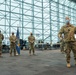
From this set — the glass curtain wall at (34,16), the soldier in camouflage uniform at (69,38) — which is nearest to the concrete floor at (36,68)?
the soldier in camouflage uniform at (69,38)

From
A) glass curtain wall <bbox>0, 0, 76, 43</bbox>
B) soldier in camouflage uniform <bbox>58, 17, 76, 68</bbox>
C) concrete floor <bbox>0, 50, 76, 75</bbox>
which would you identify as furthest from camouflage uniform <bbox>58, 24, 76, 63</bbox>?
glass curtain wall <bbox>0, 0, 76, 43</bbox>

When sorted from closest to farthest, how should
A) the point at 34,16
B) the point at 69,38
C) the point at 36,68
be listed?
the point at 36,68 < the point at 69,38 < the point at 34,16

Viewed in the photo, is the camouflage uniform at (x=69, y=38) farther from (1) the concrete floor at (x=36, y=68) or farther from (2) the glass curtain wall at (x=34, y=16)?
(2) the glass curtain wall at (x=34, y=16)

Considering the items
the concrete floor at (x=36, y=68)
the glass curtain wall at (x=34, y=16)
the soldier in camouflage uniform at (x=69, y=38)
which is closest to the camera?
the concrete floor at (x=36, y=68)

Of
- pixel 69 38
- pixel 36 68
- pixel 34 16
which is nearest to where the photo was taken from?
pixel 36 68

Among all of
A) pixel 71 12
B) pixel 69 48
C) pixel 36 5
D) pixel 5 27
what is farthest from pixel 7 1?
pixel 69 48

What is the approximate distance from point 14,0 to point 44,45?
5.71 metres

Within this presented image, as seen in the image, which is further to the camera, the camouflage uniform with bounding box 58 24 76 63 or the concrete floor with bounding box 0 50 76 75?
the camouflage uniform with bounding box 58 24 76 63

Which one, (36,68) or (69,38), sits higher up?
(69,38)

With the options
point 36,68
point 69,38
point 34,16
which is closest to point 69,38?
point 69,38

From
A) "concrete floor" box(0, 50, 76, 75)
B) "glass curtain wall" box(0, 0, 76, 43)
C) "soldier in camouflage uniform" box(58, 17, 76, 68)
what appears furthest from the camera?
"glass curtain wall" box(0, 0, 76, 43)

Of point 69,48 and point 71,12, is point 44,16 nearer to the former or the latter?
point 71,12

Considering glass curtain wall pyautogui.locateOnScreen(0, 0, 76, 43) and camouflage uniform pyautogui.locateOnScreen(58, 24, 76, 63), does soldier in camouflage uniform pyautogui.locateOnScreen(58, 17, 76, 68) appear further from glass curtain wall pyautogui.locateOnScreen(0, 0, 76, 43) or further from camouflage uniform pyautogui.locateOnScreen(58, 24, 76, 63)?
glass curtain wall pyautogui.locateOnScreen(0, 0, 76, 43)

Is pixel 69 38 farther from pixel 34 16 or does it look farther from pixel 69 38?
pixel 34 16
